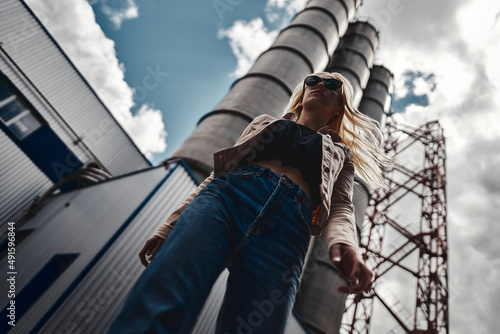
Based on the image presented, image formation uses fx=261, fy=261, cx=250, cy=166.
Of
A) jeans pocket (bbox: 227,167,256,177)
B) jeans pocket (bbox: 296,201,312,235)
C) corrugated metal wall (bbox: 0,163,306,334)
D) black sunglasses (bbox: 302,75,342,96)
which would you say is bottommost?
corrugated metal wall (bbox: 0,163,306,334)

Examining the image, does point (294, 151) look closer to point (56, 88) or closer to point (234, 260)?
point (234, 260)

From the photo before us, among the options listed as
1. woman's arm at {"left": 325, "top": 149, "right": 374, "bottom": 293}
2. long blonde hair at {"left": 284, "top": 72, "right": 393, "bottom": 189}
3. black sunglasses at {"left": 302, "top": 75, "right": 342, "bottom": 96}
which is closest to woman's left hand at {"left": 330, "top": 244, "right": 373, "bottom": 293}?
woman's arm at {"left": 325, "top": 149, "right": 374, "bottom": 293}

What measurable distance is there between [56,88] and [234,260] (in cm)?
953

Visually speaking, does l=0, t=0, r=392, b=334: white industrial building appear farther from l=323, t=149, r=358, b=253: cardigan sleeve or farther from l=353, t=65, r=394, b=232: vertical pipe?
l=323, t=149, r=358, b=253: cardigan sleeve

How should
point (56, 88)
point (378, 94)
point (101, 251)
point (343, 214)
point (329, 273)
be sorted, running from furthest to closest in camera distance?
1. point (378, 94)
2. point (329, 273)
3. point (56, 88)
4. point (101, 251)
5. point (343, 214)

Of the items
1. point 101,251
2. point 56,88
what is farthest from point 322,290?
point 56,88

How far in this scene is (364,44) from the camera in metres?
13.2

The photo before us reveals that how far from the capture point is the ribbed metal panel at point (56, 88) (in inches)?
283

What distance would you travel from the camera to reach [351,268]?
969 millimetres

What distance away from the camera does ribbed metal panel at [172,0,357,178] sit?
551cm

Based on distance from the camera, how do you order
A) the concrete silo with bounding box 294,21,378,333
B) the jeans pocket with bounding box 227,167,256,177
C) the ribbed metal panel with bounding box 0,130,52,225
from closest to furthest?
the jeans pocket with bounding box 227,167,256,177, the ribbed metal panel with bounding box 0,130,52,225, the concrete silo with bounding box 294,21,378,333

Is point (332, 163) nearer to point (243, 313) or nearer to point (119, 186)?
point (243, 313)

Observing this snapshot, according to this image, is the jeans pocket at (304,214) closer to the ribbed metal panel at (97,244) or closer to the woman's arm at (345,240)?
the woman's arm at (345,240)

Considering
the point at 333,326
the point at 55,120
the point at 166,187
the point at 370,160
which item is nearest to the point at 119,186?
the point at 166,187
